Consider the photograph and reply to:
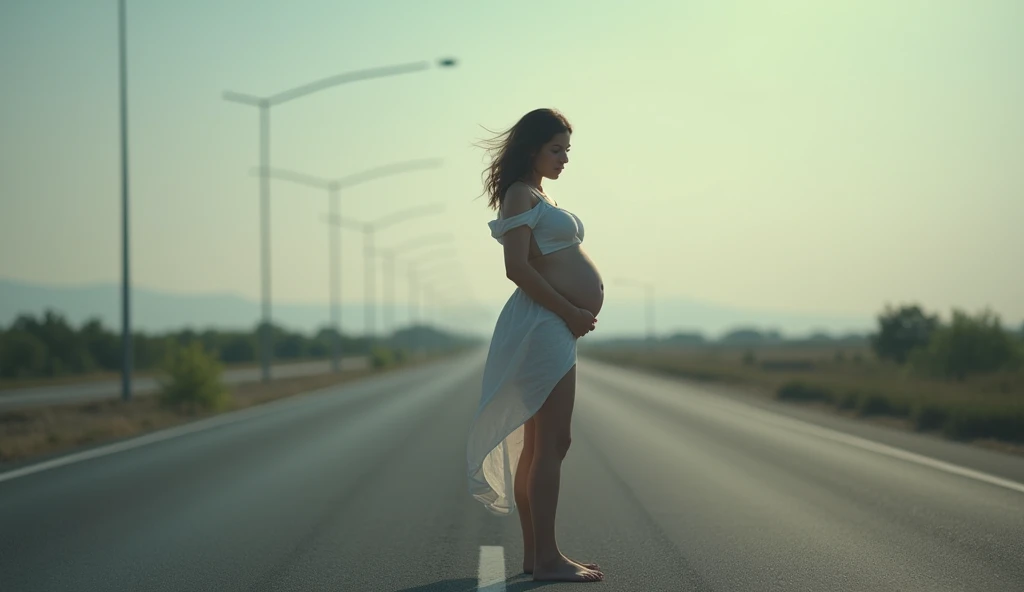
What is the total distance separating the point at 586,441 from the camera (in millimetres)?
15773

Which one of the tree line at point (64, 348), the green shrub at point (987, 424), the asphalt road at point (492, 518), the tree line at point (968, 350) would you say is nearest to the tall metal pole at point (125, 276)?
the asphalt road at point (492, 518)

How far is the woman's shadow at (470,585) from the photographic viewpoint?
6.00m

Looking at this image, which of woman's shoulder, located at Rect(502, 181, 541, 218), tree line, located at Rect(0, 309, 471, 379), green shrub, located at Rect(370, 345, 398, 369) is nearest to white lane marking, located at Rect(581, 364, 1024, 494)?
woman's shoulder, located at Rect(502, 181, 541, 218)

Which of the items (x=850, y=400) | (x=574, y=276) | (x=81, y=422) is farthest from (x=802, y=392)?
(x=574, y=276)

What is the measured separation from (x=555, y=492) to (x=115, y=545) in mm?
2962

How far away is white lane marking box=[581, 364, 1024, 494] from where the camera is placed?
10734 mm

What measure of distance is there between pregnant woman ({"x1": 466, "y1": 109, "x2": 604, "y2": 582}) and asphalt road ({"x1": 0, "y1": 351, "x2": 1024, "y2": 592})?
50cm

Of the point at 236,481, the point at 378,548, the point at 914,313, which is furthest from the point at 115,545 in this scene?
the point at 914,313

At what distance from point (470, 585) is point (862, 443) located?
10.3 meters

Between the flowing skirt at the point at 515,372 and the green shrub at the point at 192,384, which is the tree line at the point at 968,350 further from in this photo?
the flowing skirt at the point at 515,372

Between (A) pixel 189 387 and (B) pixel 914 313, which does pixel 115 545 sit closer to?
(A) pixel 189 387

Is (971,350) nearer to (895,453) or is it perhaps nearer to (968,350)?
(968,350)

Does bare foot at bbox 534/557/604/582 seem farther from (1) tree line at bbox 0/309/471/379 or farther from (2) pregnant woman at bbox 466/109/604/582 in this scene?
(1) tree line at bbox 0/309/471/379

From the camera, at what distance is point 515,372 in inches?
236
